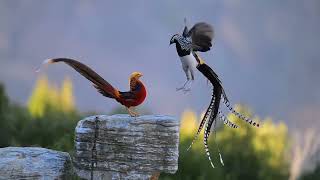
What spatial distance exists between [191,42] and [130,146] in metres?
1.47

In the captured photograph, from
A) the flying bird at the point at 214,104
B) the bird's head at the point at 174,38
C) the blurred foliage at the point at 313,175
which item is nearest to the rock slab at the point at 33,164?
the flying bird at the point at 214,104

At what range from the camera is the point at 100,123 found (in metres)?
7.36

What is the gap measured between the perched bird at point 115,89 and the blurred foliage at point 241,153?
736 cm

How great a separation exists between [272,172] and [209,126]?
9.16 m

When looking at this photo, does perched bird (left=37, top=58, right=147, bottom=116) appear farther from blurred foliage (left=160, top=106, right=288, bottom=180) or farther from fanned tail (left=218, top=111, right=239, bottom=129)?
blurred foliage (left=160, top=106, right=288, bottom=180)

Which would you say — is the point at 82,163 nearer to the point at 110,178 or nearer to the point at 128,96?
the point at 110,178

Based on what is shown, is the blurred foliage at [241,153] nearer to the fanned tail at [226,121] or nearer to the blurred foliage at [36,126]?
the blurred foliage at [36,126]

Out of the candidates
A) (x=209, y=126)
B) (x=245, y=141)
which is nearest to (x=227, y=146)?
(x=245, y=141)

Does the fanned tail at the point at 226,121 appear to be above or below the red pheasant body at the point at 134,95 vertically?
below

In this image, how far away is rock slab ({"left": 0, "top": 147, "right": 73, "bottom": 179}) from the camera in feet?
24.4

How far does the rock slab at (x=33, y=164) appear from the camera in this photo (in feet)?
24.4

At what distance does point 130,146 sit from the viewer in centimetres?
721

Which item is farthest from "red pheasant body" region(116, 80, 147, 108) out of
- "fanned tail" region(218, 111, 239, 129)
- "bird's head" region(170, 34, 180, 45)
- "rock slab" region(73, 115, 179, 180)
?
"fanned tail" region(218, 111, 239, 129)

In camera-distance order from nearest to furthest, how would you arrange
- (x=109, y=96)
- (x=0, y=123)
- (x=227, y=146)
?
(x=109, y=96) → (x=0, y=123) → (x=227, y=146)
